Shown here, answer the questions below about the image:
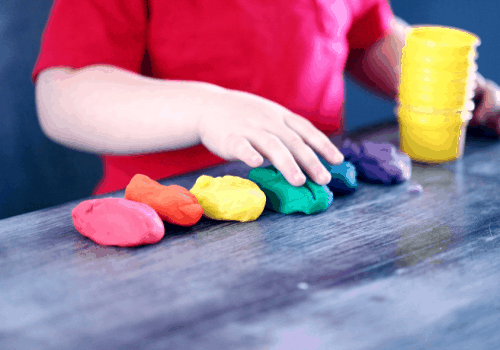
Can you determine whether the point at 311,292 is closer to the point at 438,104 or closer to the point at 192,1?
the point at 438,104

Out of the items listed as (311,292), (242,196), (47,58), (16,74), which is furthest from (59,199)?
(311,292)

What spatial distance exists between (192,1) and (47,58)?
0.21 meters

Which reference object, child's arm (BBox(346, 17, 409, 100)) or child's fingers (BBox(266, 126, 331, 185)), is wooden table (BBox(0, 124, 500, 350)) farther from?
child's arm (BBox(346, 17, 409, 100))

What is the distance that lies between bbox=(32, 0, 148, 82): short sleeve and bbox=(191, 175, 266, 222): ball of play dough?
0.27 m

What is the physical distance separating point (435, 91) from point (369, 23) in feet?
1.05

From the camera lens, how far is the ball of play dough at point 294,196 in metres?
0.53

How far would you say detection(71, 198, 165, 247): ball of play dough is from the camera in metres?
0.47

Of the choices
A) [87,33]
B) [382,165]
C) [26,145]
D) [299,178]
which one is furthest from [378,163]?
[26,145]

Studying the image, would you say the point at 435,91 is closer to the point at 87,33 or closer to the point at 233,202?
the point at 233,202

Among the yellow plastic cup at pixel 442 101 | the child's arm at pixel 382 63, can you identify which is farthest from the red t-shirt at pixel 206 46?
the yellow plastic cup at pixel 442 101

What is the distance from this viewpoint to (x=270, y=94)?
2.67 feet

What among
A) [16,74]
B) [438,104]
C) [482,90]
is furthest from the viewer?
[16,74]

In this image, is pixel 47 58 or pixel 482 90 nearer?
pixel 47 58

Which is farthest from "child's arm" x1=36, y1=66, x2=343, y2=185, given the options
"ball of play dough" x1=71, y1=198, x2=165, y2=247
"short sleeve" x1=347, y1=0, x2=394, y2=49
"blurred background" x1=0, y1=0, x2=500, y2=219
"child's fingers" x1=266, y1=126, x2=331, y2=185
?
"short sleeve" x1=347, y1=0, x2=394, y2=49
